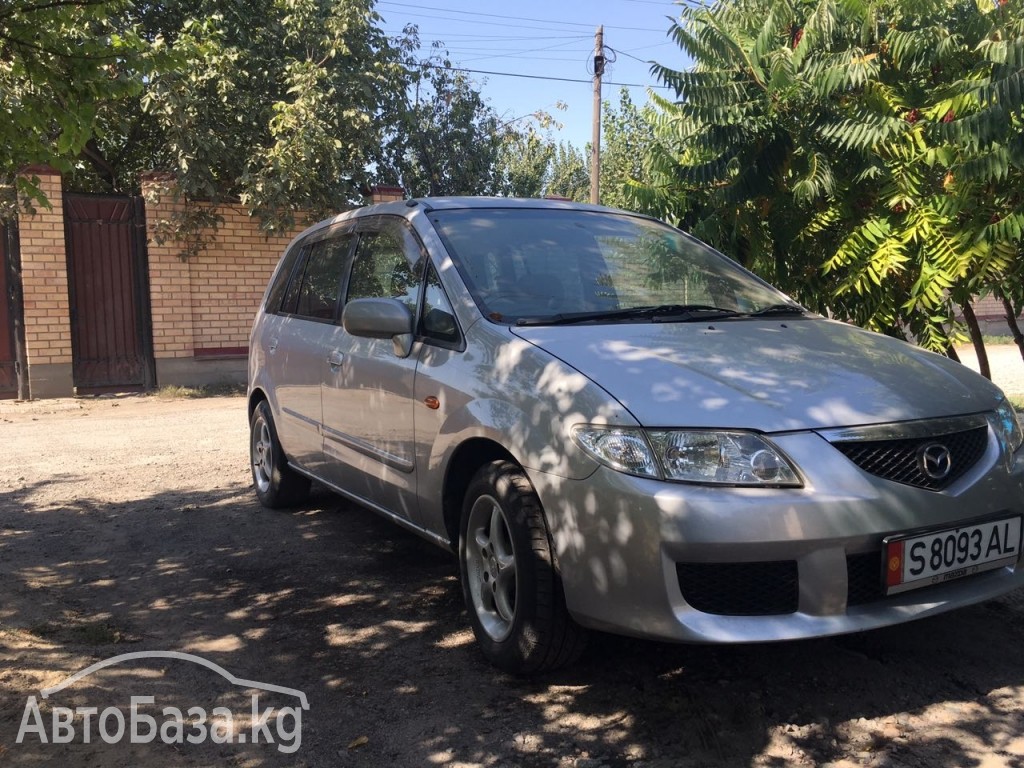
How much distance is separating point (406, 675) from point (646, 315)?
5.52ft

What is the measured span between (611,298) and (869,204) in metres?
2.33

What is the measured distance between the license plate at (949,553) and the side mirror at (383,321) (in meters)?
2.03

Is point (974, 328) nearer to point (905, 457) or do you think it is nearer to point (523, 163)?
point (905, 457)

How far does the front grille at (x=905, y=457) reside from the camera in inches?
112

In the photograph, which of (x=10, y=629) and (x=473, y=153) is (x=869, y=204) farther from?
(x=473, y=153)

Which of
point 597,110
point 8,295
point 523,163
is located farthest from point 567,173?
point 8,295

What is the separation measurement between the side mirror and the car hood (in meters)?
0.60

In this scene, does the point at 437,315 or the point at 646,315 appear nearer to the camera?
the point at 646,315

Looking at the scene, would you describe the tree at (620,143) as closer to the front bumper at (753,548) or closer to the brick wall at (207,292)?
the brick wall at (207,292)

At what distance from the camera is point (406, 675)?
3461mm

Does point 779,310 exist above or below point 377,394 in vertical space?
above

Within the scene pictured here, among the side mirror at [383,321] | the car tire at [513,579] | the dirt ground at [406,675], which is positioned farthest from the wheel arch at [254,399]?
the car tire at [513,579]

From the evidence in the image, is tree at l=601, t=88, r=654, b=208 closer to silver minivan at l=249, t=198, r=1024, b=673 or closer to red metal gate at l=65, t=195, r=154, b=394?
red metal gate at l=65, t=195, r=154, b=394

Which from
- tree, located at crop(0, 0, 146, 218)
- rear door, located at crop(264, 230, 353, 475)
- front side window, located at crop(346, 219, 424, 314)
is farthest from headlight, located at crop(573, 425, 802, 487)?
tree, located at crop(0, 0, 146, 218)
